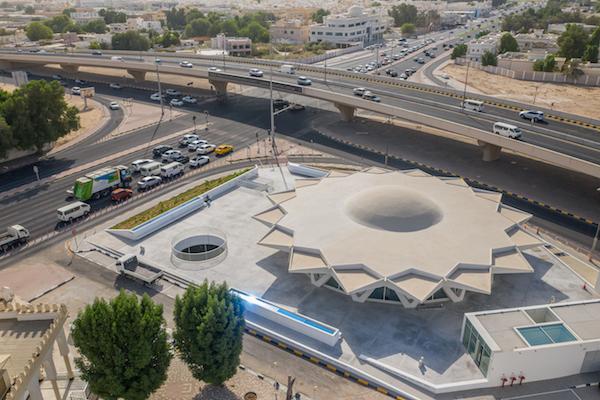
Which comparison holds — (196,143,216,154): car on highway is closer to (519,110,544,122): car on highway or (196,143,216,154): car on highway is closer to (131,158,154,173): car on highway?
(131,158,154,173): car on highway

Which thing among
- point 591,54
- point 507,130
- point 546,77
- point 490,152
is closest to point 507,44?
A: point 591,54

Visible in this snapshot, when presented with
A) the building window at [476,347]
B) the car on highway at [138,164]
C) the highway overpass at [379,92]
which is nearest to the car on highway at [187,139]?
the car on highway at [138,164]

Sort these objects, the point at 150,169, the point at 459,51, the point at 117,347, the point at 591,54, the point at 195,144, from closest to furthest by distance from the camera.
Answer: the point at 117,347 < the point at 150,169 < the point at 195,144 < the point at 591,54 < the point at 459,51

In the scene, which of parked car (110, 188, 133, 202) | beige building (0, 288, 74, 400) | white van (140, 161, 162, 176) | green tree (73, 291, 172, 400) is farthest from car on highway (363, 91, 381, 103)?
beige building (0, 288, 74, 400)

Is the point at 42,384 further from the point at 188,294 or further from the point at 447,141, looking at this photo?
the point at 447,141

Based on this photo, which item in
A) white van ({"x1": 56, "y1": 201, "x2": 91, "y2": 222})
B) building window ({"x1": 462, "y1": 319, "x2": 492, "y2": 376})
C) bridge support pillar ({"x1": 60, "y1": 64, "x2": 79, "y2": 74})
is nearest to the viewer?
building window ({"x1": 462, "y1": 319, "x2": 492, "y2": 376})

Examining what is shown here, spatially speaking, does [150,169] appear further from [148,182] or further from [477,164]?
[477,164]

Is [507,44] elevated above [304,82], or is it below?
above
